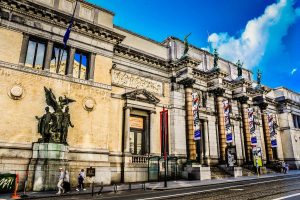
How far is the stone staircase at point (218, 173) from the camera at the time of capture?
23.7 metres

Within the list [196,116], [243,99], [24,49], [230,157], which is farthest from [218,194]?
[243,99]

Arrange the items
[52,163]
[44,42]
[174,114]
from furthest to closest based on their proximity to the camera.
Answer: [174,114], [44,42], [52,163]

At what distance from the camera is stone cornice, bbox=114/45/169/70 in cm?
2346

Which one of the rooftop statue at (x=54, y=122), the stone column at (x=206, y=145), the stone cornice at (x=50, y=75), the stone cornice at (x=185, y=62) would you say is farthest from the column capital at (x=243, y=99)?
the rooftop statue at (x=54, y=122)

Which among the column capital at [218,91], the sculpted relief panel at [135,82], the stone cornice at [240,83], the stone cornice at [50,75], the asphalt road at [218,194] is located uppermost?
the stone cornice at [240,83]

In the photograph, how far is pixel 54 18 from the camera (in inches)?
752

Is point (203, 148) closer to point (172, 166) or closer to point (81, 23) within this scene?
point (172, 166)

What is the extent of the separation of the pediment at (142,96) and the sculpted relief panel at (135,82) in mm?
827

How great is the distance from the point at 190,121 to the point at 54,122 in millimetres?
14345

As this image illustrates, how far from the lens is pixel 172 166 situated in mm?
23516

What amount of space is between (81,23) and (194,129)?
600 inches

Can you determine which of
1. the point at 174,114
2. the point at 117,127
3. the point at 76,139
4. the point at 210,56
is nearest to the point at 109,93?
the point at 117,127

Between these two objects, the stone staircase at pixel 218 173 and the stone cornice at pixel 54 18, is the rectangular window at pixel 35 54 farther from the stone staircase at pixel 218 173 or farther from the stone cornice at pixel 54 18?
the stone staircase at pixel 218 173

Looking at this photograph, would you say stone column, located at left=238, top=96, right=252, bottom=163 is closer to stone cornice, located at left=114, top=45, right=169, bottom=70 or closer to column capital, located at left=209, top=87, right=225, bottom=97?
column capital, located at left=209, top=87, right=225, bottom=97
